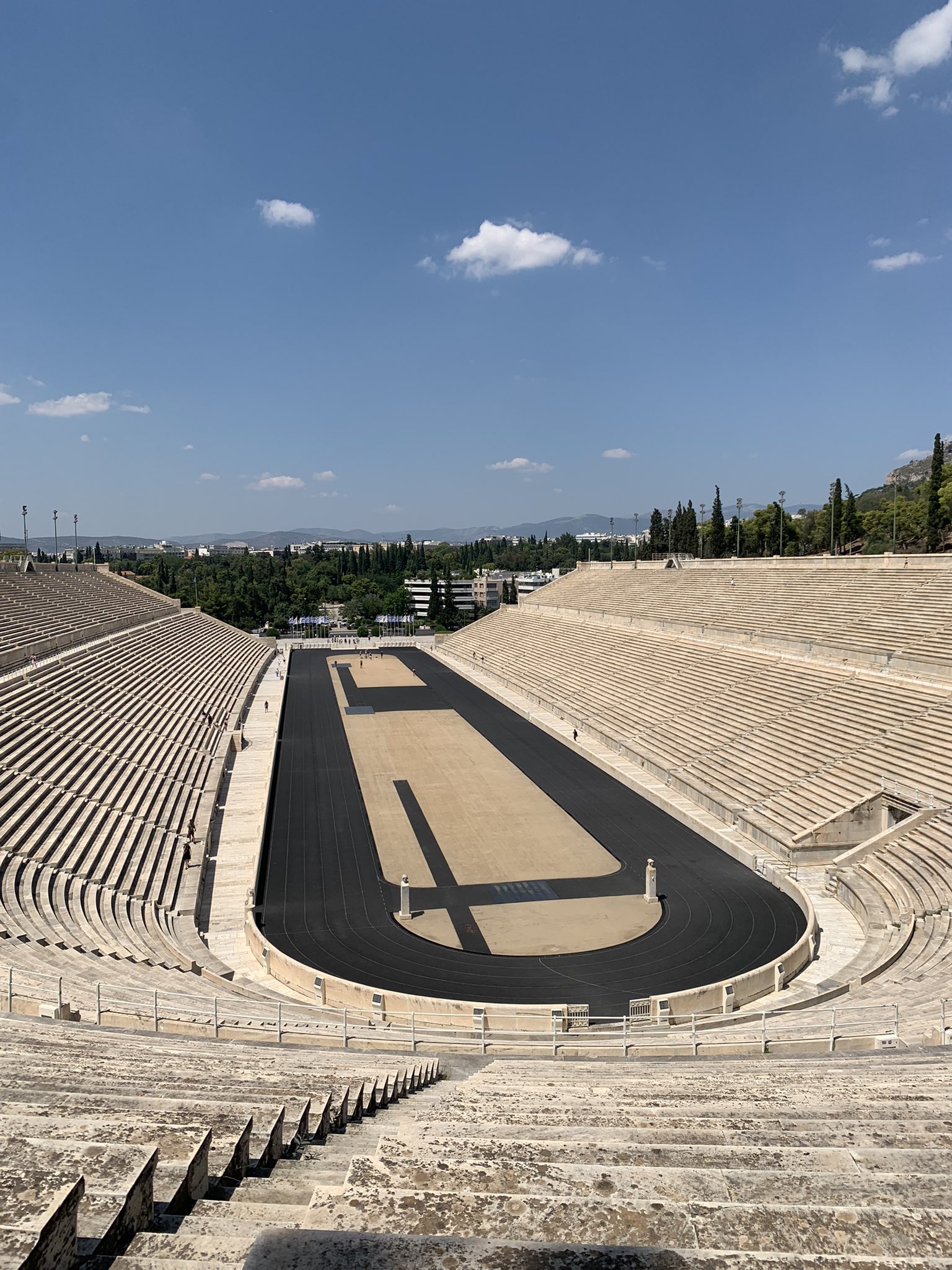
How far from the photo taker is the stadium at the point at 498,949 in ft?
10.9

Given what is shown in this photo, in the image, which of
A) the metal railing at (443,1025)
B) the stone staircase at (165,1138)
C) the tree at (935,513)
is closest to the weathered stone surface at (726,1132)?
the stone staircase at (165,1138)

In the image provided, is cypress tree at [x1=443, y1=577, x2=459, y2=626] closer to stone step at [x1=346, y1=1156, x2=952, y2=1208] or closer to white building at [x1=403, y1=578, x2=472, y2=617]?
white building at [x1=403, y1=578, x2=472, y2=617]

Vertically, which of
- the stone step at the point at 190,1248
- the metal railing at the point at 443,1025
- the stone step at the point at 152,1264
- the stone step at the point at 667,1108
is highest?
the stone step at the point at 152,1264

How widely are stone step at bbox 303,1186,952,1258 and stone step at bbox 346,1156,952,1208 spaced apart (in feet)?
0.44

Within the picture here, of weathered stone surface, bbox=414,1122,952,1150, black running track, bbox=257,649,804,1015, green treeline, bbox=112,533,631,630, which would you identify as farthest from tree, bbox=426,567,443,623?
weathered stone surface, bbox=414,1122,952,1150

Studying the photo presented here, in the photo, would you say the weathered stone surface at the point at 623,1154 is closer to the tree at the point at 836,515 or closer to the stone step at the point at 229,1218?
the stone step at the point at 229,1218

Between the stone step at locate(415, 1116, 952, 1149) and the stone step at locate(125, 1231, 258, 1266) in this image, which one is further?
the stone step at locate(415, 1116, 952, 1149)

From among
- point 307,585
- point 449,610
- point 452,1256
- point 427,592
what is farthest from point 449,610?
point 452,1256

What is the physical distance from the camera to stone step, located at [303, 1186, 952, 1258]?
121 inches

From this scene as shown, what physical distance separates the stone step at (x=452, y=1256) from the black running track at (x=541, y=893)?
39.7 ft

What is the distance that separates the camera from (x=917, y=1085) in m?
7.09

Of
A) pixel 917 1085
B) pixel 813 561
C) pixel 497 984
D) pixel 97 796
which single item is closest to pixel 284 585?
pixel 813 561

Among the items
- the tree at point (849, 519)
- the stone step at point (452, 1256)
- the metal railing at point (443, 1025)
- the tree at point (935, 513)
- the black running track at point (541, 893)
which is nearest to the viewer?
the stone step at point (452, 1256)

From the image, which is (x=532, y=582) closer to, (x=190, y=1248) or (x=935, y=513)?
(x=935, y=513)
